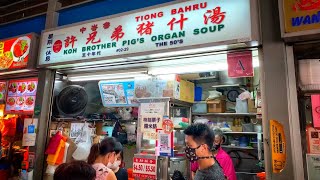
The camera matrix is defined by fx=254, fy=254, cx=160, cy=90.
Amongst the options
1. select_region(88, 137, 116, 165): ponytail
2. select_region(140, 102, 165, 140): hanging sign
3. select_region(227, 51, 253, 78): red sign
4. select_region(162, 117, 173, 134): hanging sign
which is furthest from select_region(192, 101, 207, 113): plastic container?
select_region(227, 51, 253, 78): red sign

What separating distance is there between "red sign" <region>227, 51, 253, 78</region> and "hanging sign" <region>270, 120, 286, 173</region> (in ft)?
2.15

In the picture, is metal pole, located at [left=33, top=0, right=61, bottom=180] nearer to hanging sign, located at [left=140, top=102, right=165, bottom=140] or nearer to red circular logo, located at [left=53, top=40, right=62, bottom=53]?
red circular logo, located at [left=53, top=40, right=62, bottom=53]

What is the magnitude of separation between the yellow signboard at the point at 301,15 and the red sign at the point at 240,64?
52 cm

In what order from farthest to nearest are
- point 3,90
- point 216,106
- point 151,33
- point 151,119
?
point 216,106, point 3,90, point 151,119, point 151,33

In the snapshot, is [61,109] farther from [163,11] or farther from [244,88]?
[244,88]

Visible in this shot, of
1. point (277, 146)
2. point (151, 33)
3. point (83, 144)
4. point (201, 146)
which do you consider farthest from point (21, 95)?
point (277, 146)

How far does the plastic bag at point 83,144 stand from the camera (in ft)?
14.5

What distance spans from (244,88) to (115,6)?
428cm

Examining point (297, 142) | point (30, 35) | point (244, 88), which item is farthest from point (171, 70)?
point (244, 88)

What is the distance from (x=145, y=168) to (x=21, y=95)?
272 centimetres

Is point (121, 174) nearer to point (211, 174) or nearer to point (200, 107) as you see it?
point (211, 174)

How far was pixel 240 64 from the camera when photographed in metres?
2.95

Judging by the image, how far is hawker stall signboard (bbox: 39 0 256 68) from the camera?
277 centimetres

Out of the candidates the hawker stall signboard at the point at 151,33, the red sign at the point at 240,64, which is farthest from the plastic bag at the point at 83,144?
the red sign at the point at 240,64
